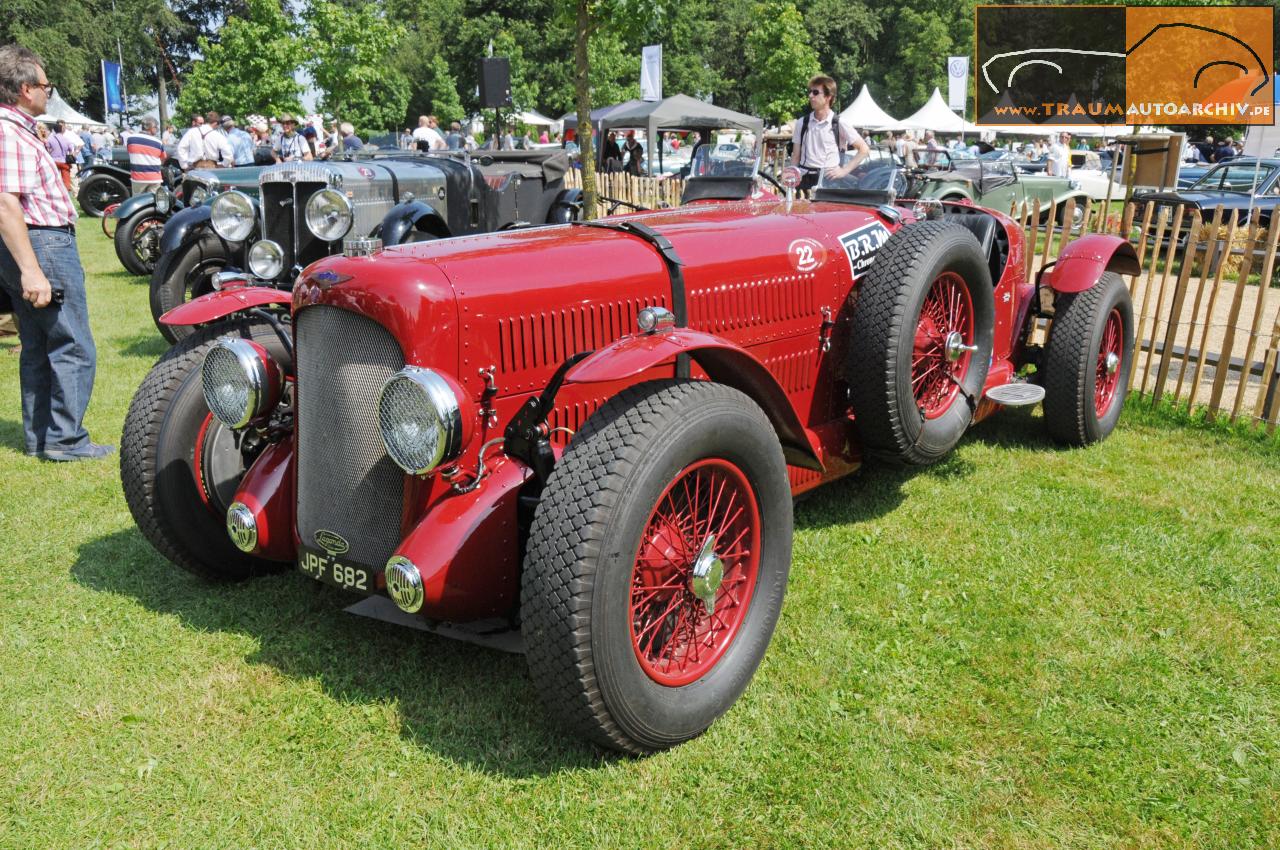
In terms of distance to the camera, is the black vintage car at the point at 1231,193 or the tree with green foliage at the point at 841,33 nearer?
the black vintage car at the point at 1231,193

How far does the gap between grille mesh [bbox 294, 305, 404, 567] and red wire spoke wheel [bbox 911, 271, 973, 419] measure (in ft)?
7.66

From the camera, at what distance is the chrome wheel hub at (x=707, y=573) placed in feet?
9.14

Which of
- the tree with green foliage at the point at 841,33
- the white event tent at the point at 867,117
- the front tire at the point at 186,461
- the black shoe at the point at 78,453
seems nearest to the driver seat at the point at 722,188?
the front tire at the point at 186,461

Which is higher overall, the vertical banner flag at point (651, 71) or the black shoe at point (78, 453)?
the vertical banner flag at point (651, 71)

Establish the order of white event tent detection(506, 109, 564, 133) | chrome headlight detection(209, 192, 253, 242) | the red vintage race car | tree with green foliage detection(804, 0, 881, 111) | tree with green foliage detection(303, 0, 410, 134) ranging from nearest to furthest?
the red vintage race car, chrome headlight detection(209, 192, 253, 242), tree with green foliage detection(303, 0, 410, 134), white event tent detection(506, 109, 564, 133), tree with green foliage detection(804, 0, 881, 111)

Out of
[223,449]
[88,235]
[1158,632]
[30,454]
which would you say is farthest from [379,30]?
[1158,632]

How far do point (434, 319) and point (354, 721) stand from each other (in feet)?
4.06

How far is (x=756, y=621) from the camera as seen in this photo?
3018mm

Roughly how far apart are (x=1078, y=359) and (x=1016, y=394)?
647 mm

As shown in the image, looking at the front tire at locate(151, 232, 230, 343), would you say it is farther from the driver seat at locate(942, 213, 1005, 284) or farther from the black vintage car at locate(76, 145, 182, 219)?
the black vintage car at locate(76, 145, 182, 219)

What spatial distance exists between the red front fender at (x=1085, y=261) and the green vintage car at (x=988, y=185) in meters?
4.02

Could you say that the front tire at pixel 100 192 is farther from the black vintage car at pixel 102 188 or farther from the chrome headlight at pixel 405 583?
the chrome headlight at pixel 405 583

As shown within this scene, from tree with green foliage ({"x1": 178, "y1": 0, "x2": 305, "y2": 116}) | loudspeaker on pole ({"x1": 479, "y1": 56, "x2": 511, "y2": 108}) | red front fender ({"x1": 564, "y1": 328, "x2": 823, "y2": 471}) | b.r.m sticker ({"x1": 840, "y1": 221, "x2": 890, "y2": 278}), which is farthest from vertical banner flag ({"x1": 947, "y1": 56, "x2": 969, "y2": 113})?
red front fender ({"x1": 564, "y1": 328, "x2": 823, "y2": 471})

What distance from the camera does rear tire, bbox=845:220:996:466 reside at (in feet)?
12.4
